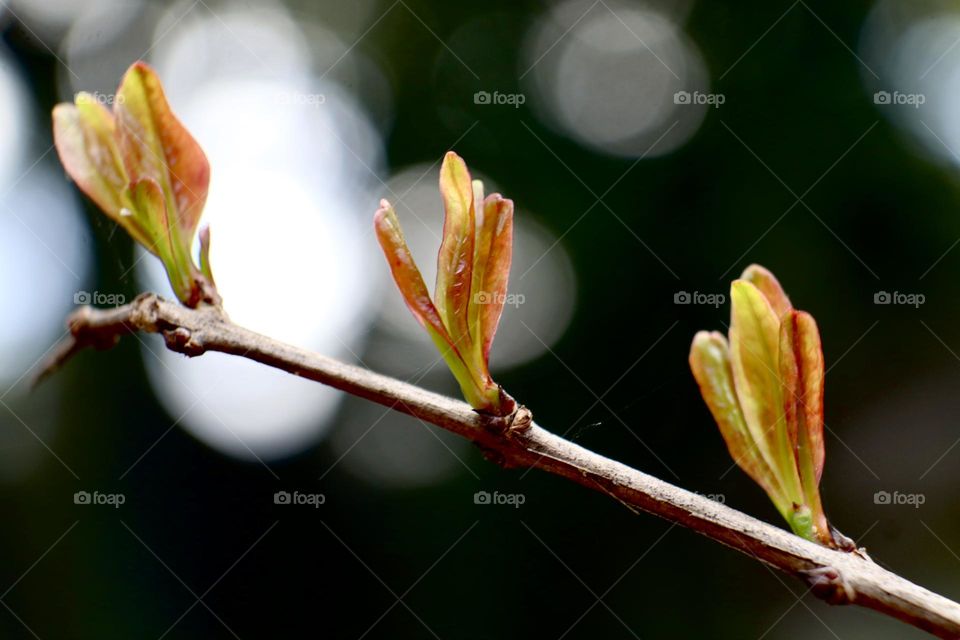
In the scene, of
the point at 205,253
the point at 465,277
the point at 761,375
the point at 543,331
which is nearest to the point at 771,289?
the point at 761,375

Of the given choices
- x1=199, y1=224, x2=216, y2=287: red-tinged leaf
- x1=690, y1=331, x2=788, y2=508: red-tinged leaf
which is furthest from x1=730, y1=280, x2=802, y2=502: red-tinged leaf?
x1=199, y1=224, x2=216, y2=287: red-tinged leaf

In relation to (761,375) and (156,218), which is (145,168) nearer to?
(156,218)

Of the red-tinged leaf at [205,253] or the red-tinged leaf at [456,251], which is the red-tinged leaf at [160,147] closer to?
the red-tinged leaf at [205,253]

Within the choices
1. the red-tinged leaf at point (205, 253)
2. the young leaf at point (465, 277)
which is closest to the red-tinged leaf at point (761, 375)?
the young leaf at point (465, 277)

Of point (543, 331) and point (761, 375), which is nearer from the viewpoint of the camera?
point (761, 375)

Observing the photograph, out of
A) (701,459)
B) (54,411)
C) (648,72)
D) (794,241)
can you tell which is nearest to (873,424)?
(701,459)
